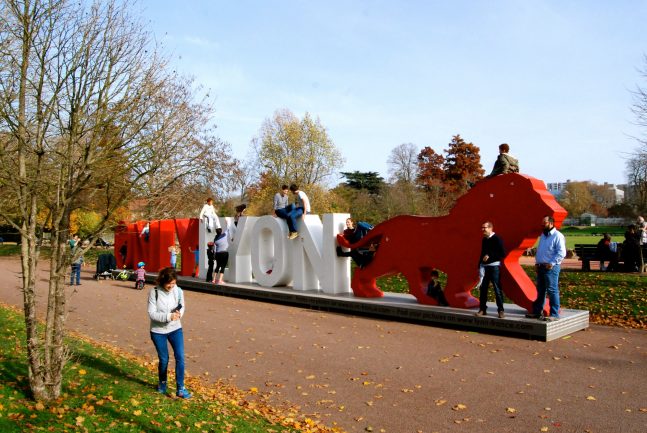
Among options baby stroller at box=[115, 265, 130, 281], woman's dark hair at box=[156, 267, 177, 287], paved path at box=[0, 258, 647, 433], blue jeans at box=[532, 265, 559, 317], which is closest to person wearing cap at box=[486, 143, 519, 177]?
blue jeans at box=[532, 265, 559, 317]

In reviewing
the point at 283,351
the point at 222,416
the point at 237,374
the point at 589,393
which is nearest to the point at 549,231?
the point at 589,393

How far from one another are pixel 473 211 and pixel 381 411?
611 cm

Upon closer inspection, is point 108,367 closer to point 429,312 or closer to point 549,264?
point 429,312

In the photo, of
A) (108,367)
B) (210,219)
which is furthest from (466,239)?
(210,219)

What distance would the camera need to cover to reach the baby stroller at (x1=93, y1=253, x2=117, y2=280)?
21.4m

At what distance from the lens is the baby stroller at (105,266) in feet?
70.2

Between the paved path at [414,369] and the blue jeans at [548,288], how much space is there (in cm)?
68

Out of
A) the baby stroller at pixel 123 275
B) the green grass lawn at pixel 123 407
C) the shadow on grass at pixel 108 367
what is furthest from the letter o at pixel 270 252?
the green grass lawn at pixel 123 407

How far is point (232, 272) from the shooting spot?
17.5 metres

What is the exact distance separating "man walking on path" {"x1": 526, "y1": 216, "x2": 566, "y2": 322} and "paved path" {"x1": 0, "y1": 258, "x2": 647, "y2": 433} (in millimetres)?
711

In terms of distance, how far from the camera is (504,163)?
1095 cm

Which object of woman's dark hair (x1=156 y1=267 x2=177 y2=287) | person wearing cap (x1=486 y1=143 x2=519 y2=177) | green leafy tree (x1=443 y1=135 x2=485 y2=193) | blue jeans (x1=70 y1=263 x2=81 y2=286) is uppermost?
green leafy tree (x1=443 y1=135 x2=485 y2=193)

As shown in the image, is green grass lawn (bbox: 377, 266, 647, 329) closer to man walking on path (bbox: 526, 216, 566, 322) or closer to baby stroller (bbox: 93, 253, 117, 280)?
man walking on path (bbox: 526, 216, 566, 322)

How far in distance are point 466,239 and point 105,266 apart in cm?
1542
